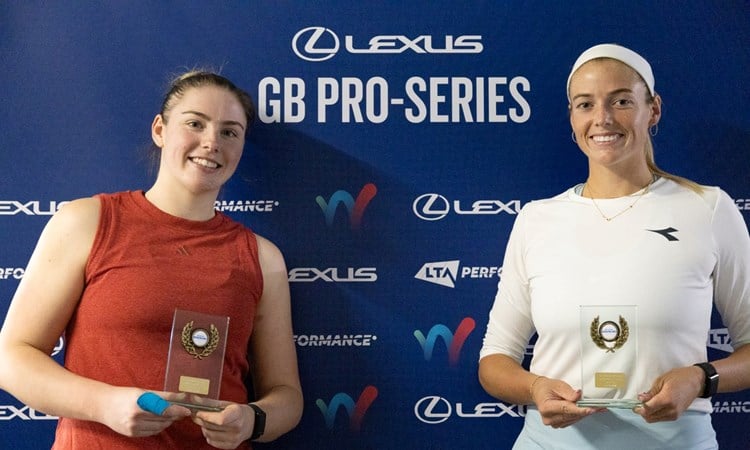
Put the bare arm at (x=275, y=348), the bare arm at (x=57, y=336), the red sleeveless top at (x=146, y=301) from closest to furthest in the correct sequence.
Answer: the bare arm at (x=57, y=336) < the red sleeveless top at (x=146, y=301) < the bare arm at (x=275, y=348)

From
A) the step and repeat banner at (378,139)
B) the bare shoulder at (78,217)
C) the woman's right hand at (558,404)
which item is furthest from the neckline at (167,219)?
the woman's right hand at (558,404)

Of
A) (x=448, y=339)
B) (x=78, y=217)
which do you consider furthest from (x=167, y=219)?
(x=448, y=339)

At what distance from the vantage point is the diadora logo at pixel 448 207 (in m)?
2.66

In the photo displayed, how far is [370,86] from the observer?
2.69 metres

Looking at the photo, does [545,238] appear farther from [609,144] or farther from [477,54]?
[477,54]

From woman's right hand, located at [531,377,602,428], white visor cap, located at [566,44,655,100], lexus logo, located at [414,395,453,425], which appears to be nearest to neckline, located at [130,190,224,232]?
lexus logo, located at [414,395,453,425]

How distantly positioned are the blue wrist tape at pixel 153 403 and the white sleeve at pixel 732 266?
60.1 inches

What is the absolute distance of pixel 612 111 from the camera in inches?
88.3

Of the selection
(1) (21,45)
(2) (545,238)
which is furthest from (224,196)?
(2) (545,238)

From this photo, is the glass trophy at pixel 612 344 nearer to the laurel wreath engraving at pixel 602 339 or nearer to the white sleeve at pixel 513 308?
the laurel wreath engraving at pixel 602 339

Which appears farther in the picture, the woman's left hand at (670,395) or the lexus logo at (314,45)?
the lexus logo at (314,45)

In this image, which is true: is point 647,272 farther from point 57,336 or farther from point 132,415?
point 57,336

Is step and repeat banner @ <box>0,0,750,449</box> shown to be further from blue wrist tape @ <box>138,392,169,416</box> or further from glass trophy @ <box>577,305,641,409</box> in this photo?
blue wrist tape @ <box>138,392,169,416</box>

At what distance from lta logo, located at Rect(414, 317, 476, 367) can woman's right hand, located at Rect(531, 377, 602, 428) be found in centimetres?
52
